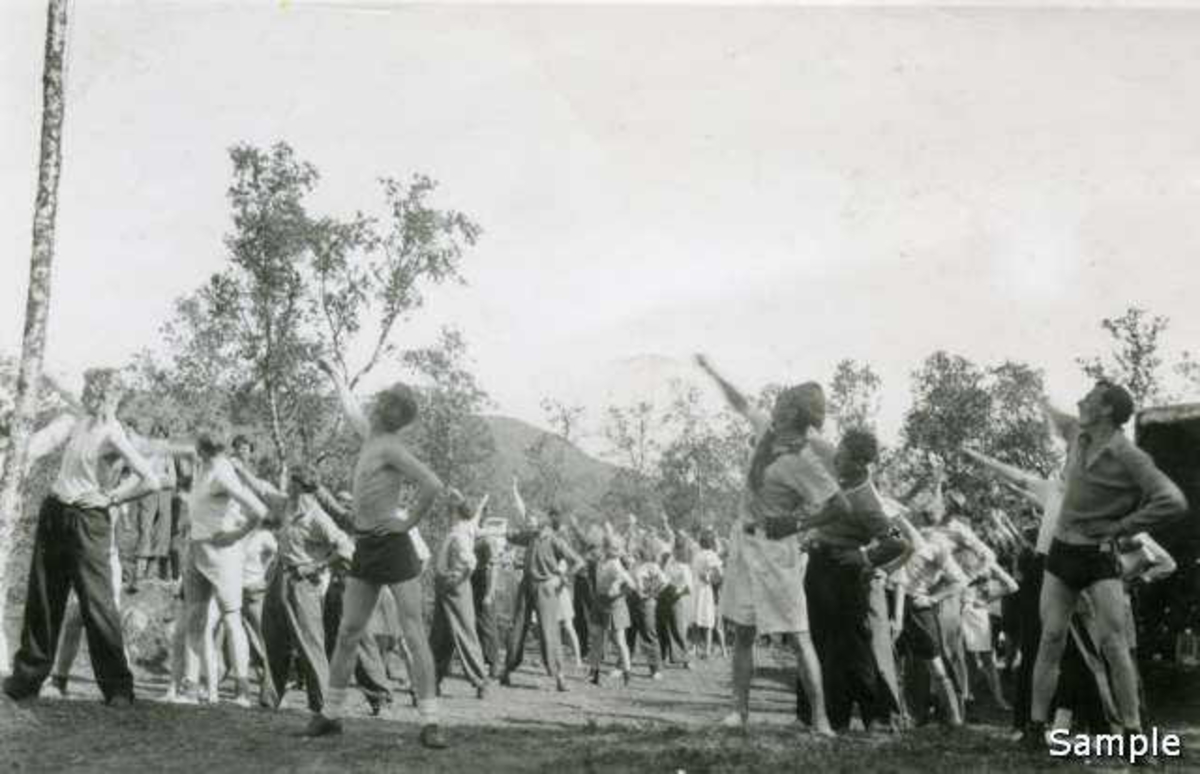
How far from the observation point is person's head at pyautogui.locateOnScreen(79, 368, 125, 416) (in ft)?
24.5

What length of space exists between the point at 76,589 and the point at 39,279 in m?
2.27

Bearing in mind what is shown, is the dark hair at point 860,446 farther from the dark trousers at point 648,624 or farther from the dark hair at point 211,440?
the dark trousers at point 648,624

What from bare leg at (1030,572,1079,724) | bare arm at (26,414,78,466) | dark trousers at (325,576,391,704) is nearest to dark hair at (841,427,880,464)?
bare leg at (1030,572,1079,724)

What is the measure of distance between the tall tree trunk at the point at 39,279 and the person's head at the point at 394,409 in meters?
3.04

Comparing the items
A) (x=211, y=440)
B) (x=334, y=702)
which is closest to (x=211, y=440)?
(x=211, y=440)

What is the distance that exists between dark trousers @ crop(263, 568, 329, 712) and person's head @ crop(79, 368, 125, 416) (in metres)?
2.17

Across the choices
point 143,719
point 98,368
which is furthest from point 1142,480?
point 98,368

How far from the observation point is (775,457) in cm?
687

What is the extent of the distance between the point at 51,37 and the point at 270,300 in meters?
18.0

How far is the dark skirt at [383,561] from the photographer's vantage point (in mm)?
6402

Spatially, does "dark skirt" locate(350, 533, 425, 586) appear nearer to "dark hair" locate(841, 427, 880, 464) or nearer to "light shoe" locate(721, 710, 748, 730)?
"light shoe" locate(721, 710, 748, 730)

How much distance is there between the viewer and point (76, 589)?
734cm

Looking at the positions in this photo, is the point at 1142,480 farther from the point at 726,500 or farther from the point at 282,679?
the point at 726,500

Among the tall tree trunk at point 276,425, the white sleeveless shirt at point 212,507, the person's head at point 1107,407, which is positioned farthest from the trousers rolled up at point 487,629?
the tall tree trunk at point 276,425
